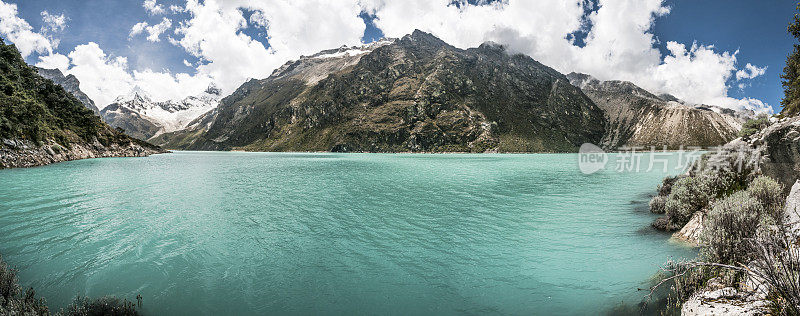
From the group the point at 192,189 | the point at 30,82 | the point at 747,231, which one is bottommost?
the point at 192,189

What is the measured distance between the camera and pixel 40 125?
5266 cm

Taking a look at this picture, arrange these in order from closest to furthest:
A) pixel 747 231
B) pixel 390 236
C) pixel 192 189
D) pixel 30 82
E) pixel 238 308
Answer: pixel 238 308, pixel 747 231, pixel 390 236, pixel 192 189, pixel 30 82

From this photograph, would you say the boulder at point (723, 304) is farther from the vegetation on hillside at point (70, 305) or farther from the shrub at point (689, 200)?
the vegetation on hillside at point (70, 305)

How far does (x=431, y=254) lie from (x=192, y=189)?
2779 centimetres

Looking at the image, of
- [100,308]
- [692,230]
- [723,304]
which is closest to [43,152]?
[100,308]

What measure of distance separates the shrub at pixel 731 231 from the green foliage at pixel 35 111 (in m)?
72.5

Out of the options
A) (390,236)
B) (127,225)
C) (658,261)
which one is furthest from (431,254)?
(127,225)

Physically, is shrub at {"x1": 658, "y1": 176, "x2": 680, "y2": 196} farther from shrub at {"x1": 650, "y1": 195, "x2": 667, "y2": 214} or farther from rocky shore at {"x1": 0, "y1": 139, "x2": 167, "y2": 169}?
rocky shore at {"x1": 0, "y1": 139, "x2": 167, "y2": 169}

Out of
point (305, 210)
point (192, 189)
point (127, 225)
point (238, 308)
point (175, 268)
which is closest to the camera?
point (238, 308)

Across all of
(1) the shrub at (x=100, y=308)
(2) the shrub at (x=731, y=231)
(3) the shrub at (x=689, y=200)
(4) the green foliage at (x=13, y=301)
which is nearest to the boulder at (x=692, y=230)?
(3) the shrub at (x=689, y=200)

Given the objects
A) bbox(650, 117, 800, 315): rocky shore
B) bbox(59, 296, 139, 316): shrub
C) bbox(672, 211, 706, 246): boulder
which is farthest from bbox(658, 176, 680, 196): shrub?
bbox(59, 296, 139, 316): shrub

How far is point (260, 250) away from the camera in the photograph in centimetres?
1245

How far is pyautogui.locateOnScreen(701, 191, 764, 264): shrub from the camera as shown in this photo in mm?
8159

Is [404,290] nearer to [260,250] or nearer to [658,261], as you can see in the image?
[260,250]
